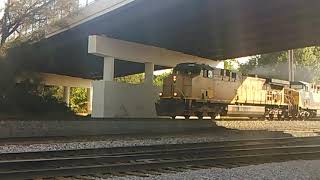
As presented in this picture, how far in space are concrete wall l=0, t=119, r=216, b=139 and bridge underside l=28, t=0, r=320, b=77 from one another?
6.27 m

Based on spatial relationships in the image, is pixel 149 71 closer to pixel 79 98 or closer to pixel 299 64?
pixel 299 64

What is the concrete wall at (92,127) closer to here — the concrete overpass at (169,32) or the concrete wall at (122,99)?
the concrete overpass at (169,32)

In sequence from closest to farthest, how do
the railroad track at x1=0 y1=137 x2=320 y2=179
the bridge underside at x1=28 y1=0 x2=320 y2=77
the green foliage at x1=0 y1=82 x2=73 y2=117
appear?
the railroad track at x1=0 y1=137 x2=320 y2=179, the bridge underside at x1=28 y1=0 x2=320 y2=77, the green foliage at x1=0 y1=82 x2=73 y2=117

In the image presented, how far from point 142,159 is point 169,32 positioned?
19576mm

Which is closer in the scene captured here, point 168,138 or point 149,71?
point 168,138

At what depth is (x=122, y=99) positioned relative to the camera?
3247cm

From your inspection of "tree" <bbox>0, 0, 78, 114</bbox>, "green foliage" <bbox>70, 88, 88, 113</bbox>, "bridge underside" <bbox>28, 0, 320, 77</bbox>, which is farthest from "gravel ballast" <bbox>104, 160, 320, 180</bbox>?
"green foliage" <bbox>70, 88, 88, 113</bbox>

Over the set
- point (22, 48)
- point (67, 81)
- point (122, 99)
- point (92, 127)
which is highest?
point (22, 48)

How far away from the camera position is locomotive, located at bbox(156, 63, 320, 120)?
2711 centimetres

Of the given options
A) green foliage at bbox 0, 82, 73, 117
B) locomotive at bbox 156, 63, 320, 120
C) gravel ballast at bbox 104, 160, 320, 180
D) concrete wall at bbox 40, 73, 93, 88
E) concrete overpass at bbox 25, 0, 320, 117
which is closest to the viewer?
gravel ballast at bbox 104, 160, 320, 180

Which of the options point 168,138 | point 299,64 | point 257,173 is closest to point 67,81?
point 299,64

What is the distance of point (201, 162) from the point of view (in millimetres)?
12922

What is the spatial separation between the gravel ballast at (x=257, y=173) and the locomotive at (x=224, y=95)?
1404 centimetres

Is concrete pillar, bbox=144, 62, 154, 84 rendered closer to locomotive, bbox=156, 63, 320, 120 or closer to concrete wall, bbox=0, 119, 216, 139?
locomotive, bbox=156, 63, 320, 120
